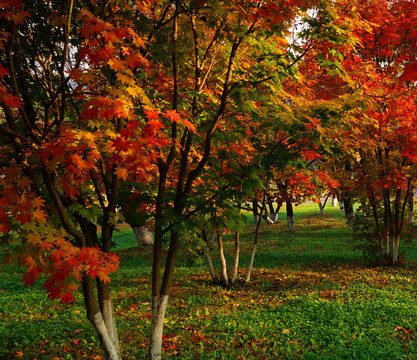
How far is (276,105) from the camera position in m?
5.15

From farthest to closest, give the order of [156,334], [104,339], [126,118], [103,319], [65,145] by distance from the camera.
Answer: [156,334]
[103,319]
[104,339]
[126,118]
[65,145]

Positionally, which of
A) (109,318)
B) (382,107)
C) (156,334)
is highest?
(382,107)

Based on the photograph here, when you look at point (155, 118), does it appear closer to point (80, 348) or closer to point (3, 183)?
point (3, 183)

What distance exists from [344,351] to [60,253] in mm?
4491

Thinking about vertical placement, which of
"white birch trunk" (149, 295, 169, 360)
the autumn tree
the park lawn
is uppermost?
the autumn tree

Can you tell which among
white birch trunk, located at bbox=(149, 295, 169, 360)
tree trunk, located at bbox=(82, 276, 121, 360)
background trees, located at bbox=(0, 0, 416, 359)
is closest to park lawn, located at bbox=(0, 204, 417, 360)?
white birch trunk, located at bbox=(149, 295, 169, 360)

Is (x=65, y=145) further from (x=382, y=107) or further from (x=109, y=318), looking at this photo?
(x=382, y=107)

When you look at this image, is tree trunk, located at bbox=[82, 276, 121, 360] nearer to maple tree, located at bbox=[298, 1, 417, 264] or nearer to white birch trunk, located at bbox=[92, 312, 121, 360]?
white birch trunk, located at bbox=[92, 312, 121, 360]

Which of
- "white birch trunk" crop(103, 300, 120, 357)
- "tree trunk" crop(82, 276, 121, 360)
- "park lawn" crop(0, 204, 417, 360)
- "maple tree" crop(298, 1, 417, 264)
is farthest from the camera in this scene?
"maple tree" crop(298, 1, 417, 264)

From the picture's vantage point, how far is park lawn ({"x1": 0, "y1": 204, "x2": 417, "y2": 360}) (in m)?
5.34

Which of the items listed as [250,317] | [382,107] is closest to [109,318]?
[250,317]

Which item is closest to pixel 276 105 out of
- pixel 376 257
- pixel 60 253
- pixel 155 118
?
pixel 155 118

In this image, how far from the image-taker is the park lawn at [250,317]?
5.34 metres

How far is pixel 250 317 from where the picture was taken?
22.0 feet
